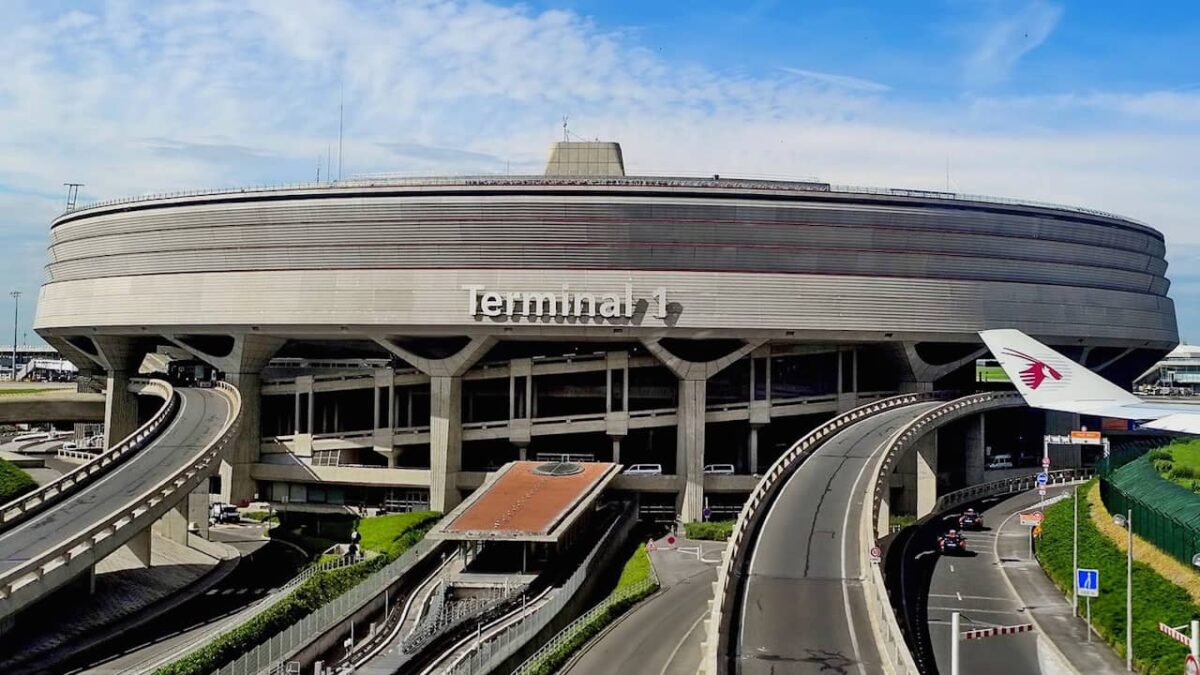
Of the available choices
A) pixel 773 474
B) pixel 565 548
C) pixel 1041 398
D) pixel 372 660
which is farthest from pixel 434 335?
pixel 1041 398

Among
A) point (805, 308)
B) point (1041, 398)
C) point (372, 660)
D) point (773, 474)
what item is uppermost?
point (805, 308)

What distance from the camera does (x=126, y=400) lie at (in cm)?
9275

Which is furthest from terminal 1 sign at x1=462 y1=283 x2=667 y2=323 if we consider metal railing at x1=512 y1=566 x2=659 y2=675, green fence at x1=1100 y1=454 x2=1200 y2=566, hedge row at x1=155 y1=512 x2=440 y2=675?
green fence at x1=1100 y1=454 x2=1200 y2=566

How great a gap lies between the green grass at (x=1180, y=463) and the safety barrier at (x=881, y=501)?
1332 cm

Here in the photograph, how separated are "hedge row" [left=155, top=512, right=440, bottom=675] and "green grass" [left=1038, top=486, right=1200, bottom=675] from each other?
105 feet

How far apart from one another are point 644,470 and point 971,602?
114 feet

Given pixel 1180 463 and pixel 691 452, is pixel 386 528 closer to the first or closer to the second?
pixel 691 452

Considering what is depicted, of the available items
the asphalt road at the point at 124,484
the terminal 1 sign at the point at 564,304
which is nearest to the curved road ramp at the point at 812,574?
the terminal 1 sign at the point at 564,304

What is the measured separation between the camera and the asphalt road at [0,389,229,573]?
47969 millimetres

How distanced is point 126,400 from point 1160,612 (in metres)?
83.0

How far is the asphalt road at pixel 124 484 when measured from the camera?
47969 mm

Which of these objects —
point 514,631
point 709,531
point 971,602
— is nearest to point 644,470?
point 709,531

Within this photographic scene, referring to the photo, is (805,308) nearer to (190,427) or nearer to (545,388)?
(545,388)

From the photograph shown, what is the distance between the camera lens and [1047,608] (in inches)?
1734
